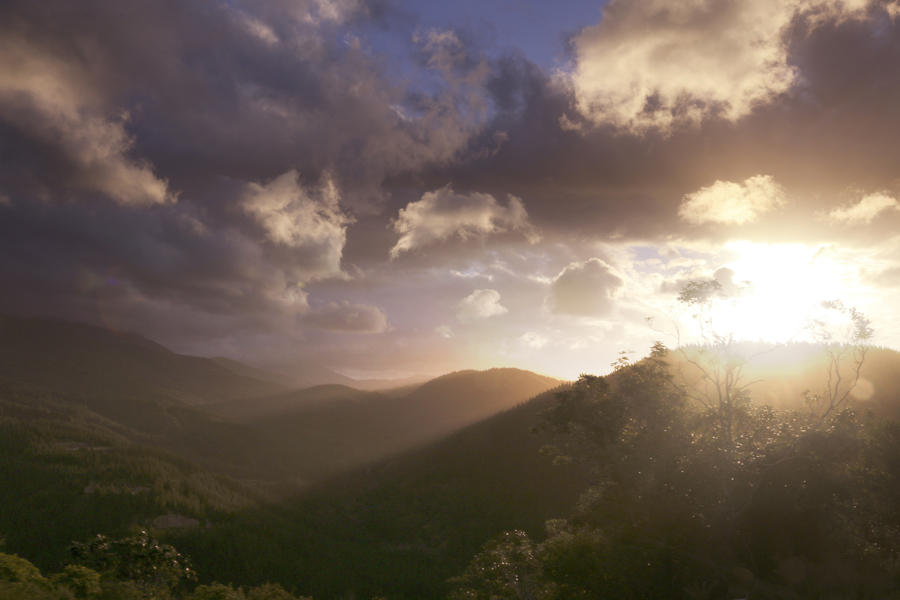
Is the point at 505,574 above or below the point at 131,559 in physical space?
below

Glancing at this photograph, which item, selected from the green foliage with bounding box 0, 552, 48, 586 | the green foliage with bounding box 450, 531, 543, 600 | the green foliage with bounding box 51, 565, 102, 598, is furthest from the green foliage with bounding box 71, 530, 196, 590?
the green foliage with bounding box 450, 531, 543, 600

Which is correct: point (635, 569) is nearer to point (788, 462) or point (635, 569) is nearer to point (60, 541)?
point (788, 462)

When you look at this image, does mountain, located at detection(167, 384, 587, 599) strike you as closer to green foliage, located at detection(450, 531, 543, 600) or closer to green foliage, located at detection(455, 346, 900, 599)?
green foliage, located at detection(455, 346, 900, 599)

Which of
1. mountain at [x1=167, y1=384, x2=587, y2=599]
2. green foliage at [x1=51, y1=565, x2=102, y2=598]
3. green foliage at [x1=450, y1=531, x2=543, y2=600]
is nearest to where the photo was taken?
green foliage at [x1=51, y1=565, x2=102, y2=598]

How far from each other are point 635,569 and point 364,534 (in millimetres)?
76391

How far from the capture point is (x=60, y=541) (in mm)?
90500

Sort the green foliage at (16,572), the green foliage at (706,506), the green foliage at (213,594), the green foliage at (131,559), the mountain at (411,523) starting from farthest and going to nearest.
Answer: the mountain at (411,523), the green foliage at (706,506), the green foliage at (131,559), the green foliage at (213,594), the green foliage at (16,572)

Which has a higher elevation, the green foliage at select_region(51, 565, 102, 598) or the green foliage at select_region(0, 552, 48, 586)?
the green foliage at select_region(0, 552, 48, 586)

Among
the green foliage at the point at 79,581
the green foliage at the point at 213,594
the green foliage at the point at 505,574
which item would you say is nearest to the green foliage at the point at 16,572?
the green foliage at the point at 79,581

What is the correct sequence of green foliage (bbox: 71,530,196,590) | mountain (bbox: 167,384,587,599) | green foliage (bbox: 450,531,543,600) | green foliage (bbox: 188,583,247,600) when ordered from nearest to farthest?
green foliage (bbox: 188,583,247,600), green foliage (bbox: 71,530,196,590), green foliage (bbox: 450,531,543,600), mountain (bbox: 167,384,587,599)

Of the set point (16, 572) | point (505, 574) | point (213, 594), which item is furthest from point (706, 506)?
point (16, 572)

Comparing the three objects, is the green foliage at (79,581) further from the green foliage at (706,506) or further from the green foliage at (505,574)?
the green foliage at (706,506)

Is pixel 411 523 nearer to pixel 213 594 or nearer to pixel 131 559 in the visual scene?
pixel 131 559

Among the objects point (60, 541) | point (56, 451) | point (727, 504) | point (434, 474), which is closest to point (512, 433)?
point (434, 474)
